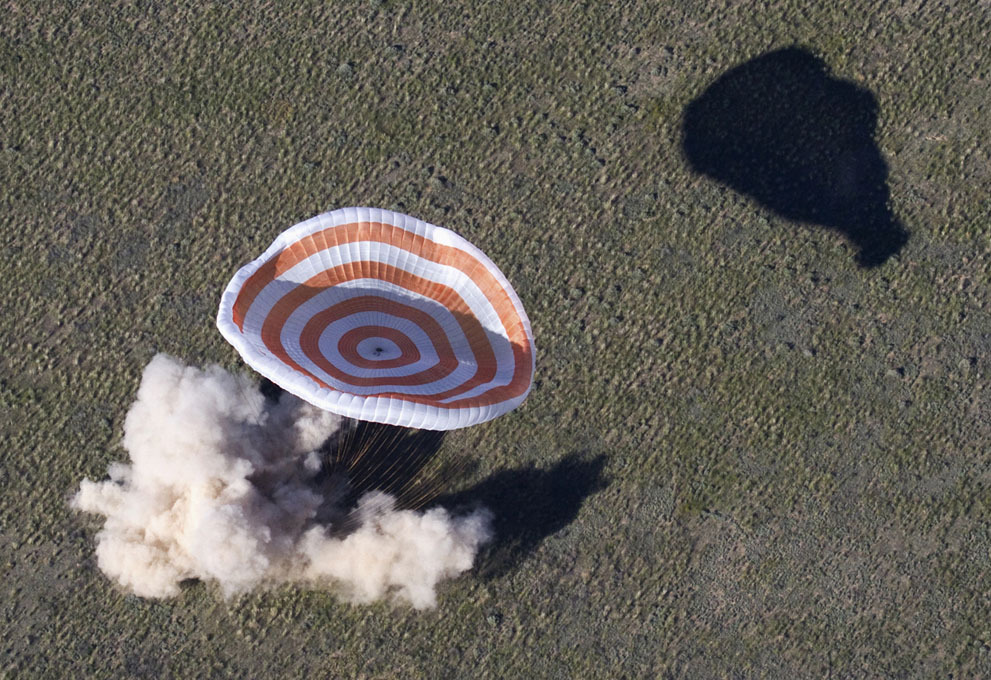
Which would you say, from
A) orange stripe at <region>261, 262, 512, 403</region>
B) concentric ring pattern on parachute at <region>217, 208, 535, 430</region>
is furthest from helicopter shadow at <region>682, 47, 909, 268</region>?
orange stripe at <region>261, 262, 512, 403</region>

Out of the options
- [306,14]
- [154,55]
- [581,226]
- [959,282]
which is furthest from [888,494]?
[154,55]

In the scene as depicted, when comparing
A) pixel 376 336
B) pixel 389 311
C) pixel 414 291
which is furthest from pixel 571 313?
pixel 376 336

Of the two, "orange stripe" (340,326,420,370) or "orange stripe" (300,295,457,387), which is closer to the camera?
"orange stripe" (300,295,457,387)

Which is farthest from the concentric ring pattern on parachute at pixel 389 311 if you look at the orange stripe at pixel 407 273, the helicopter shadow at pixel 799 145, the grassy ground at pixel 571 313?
the helicopter shadow at pixel 799 145

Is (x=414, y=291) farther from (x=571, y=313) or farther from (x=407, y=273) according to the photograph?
(x=571, y=313)

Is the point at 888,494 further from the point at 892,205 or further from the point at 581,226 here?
the point at 581,226

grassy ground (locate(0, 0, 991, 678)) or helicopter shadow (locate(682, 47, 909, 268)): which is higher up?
helicopter shadow (locate(682, 47, 909, 268))

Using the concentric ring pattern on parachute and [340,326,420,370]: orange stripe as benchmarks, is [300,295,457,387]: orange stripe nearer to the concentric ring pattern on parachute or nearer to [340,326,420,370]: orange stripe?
the concentric ring pattern on parachute
